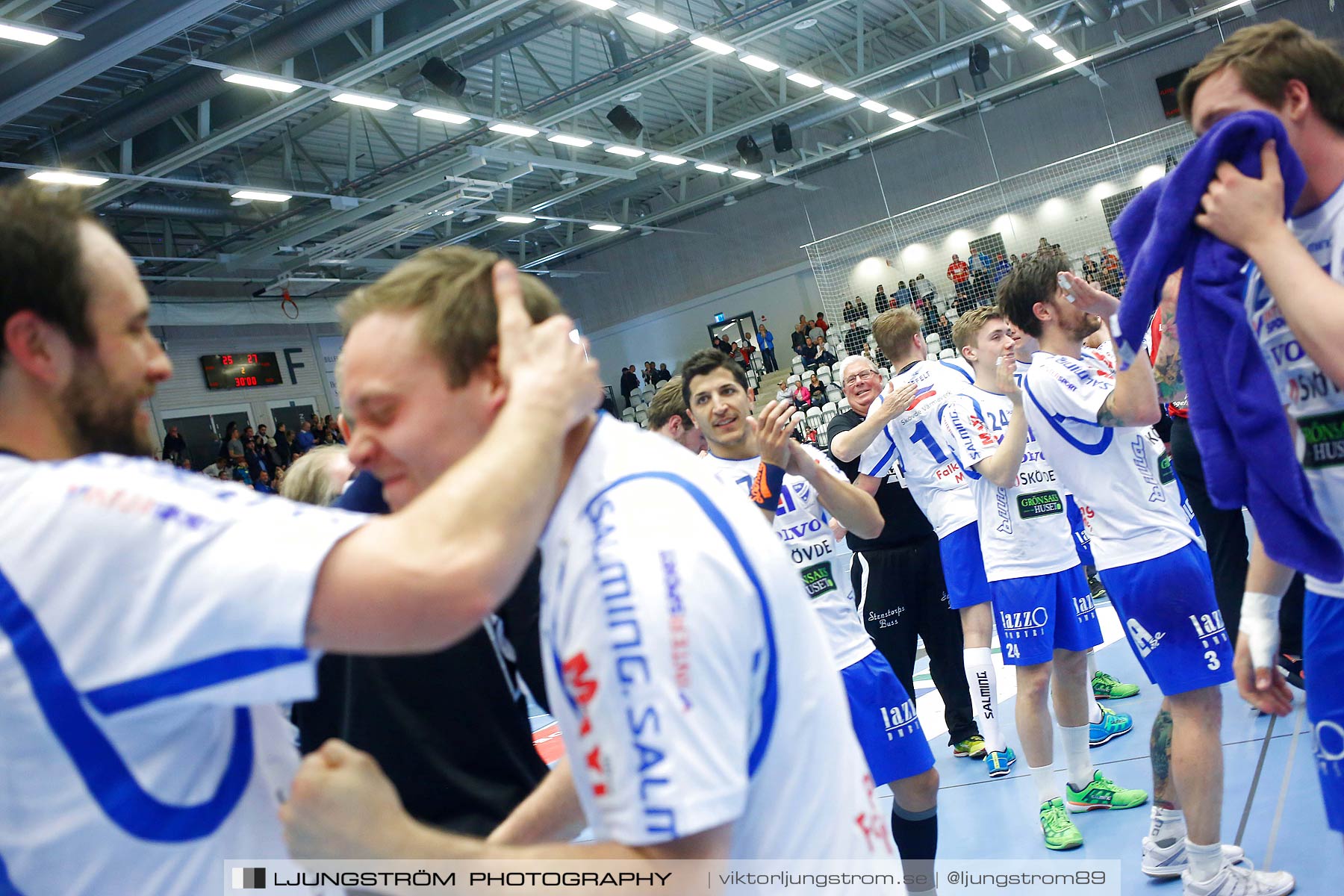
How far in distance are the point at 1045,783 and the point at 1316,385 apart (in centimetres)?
264

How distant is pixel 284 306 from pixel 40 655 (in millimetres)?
21445

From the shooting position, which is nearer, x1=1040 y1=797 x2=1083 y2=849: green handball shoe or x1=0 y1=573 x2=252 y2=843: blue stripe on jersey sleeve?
x1=0 y1=573 x2=252 y2=843: blue stripe on jersey sleeve

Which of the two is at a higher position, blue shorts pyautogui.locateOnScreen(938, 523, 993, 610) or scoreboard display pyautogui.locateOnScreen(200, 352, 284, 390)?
scoreboard display pyautogui.locateOnScreen(200, 352, 284, 390)

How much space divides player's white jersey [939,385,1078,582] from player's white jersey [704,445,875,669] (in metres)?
0.93

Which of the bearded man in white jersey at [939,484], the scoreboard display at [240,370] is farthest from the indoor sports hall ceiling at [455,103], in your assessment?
the bearded man in white jersey at [939,484]

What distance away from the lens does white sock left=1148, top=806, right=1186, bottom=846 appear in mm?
3348

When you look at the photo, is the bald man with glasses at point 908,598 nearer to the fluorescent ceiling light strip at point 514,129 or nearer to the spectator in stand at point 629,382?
the fluorescent ceiling light strip at point 514,129

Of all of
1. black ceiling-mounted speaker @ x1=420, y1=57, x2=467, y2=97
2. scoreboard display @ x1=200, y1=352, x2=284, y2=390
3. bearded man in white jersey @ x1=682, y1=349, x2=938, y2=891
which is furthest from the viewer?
scoreboard display @ x1=200, y1=352, x2=284, y2=390

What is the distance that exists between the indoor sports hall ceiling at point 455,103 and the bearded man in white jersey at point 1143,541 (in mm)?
9316

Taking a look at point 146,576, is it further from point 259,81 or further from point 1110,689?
point 259,81

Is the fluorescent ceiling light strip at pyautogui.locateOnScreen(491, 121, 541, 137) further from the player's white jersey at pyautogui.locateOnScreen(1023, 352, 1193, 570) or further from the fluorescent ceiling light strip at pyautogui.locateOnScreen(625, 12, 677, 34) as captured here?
the player's white jersey at pyautogui.locateOnScreen(1023, 352, 1193, 570)

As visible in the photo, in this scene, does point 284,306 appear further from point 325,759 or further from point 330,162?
point 325,759

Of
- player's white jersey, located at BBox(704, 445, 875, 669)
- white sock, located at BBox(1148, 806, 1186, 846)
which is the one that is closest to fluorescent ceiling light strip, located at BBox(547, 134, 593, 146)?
player's white jersey, located at BBox(704, 445, 875, 669)

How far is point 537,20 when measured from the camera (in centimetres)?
1352
